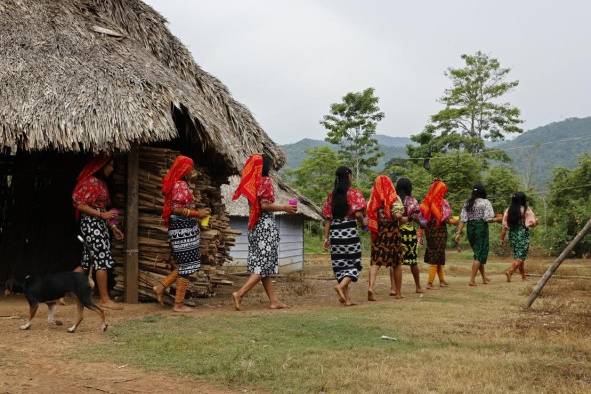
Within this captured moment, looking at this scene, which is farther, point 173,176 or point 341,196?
point 341,196

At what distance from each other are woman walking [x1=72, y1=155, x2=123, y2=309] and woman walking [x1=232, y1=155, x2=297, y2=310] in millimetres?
1510

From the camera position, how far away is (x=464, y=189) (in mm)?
28922

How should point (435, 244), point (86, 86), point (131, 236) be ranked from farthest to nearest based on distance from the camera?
point (435, 244) < point (131, 236) < point (86, 86)

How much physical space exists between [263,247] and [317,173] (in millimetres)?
25042

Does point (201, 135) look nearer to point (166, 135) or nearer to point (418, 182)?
point (166, 135)

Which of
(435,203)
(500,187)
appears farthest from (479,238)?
(500,187)

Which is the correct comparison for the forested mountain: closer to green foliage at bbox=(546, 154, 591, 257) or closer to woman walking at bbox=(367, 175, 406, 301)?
green foliage at bbox=(546, 154, 591, 257)

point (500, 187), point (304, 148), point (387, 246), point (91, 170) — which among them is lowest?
point (387, 246)

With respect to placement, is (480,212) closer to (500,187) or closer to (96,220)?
(96,220)

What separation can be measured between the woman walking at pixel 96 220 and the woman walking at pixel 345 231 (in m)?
2.66

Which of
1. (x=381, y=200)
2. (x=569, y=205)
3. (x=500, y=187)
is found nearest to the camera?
(x=381, y=200)

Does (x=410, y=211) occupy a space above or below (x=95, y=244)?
above

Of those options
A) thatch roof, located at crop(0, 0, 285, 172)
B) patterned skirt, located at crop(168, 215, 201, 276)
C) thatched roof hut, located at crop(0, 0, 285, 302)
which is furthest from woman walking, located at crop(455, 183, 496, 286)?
patterned skirt, located at crop(168, 215, 201, 276)

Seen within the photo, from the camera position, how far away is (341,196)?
8.18 meters
